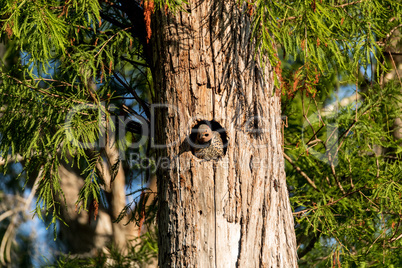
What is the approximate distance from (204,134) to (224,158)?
14 cm

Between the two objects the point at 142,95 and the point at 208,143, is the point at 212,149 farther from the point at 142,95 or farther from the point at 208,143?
the point at 142,95

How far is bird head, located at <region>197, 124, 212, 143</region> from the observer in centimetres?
173

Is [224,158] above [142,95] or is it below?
below

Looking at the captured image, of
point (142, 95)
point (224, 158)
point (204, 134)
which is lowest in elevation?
point (224, 158)

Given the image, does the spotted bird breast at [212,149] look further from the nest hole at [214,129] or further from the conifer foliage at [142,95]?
the conifer foliage at [142,95]

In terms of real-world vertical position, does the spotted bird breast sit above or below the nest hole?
below

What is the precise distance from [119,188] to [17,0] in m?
2.59

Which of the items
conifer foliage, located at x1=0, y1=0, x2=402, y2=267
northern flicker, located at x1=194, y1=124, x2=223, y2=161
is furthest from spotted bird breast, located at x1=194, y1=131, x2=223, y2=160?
conifer foliage, located at x1=0, y1=0, x2=402, y2=267

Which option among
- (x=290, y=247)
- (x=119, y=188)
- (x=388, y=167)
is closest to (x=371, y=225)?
(x=388, y=167)

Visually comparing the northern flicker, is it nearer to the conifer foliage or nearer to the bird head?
the bird head

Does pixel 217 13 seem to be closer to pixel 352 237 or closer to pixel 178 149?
pixel 178 149

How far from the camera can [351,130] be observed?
2.84 meters

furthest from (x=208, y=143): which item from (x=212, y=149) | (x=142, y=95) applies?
(x=142, y=95)

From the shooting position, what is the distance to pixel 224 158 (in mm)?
1758
